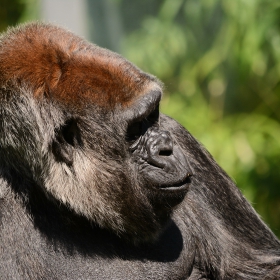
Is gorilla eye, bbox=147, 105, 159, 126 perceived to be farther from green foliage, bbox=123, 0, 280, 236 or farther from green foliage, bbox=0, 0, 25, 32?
green foliage, bbox=0, 0, 25, 32

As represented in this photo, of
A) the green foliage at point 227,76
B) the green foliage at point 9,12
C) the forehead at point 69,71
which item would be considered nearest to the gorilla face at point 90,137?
the forehead at point 69,71

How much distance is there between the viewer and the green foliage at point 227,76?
7.57 metres

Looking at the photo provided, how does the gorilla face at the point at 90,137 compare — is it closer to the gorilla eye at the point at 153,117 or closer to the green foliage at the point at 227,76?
the gorilla eye at the point at 153,117

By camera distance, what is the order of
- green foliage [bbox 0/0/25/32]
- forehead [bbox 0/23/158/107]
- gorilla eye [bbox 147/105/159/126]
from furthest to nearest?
green foliage [bbox 0/0/25/32], gorilla eye [bbox 147/105/159/126], forehead [bbox 0/23/158/107]

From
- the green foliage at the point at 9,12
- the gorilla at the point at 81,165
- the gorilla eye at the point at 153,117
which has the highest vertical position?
the green foliage at the point at 9,12

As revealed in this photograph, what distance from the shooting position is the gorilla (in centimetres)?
396

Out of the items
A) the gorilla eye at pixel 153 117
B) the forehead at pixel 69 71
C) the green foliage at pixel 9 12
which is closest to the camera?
the forehead at pixel 69 71

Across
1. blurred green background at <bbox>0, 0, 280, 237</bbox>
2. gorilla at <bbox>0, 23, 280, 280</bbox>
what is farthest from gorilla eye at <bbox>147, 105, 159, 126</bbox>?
blurred green background at <bbox>0, 0, 280, 237</bbox>

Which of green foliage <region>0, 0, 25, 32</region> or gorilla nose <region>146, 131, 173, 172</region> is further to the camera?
green foliage <region>0, 0, 25, 32</region>

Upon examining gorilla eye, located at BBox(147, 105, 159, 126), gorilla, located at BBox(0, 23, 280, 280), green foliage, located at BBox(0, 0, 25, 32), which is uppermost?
green foliage, located at BBox(0, 0, 25, 32)

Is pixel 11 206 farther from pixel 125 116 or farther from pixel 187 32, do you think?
pixel 187 32

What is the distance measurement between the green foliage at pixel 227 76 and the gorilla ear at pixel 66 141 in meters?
3.80

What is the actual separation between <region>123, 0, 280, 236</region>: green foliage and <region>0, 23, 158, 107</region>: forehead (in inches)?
141

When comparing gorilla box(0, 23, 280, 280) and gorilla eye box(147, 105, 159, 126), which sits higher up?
gorilla eye box(147, 105, 159, 126)
